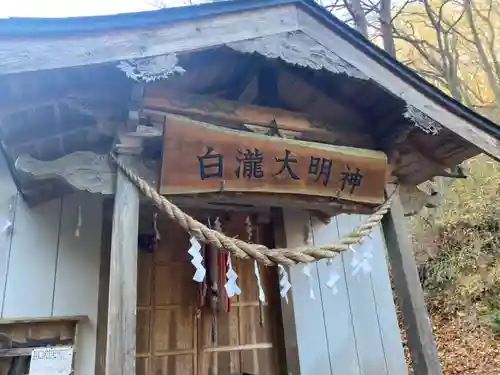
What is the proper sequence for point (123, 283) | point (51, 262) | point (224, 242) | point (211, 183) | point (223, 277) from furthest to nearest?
point (223, 277), point (51, 262), point (211, 183), point (224, 242), point (123, 283)

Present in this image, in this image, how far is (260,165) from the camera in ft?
9.19

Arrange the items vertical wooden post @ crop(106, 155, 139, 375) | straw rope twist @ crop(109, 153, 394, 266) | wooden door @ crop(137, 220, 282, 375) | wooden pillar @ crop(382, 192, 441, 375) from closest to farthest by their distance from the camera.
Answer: vertical wooden post @ crop(106, 155, 139, 375) → straw rope twist @ crop(109, 153, 394, 266) → wooden pillar @ crop(382, 192, 441, 375) → wooden door @ crop(137, 220, 282, 375)

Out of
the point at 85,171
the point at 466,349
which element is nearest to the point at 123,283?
the point at 85,171

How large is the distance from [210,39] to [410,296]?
2.16 meters

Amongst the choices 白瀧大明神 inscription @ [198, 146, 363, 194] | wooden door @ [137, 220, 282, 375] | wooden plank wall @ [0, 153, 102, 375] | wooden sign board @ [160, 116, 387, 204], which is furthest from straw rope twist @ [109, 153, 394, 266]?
wooden door @ [137, 220, 282, 375]

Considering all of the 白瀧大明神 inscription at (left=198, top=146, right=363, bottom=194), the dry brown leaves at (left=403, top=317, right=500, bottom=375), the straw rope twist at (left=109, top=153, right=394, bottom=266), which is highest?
the 白瀧大明神 inscription at (left=198, top=146, right=363, bottom=194)

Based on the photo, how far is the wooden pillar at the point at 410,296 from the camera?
2.83 meters

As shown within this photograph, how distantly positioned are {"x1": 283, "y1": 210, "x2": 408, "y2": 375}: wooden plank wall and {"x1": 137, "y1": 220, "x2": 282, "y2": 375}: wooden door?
0.29 m

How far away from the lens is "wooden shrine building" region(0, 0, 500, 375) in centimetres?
240

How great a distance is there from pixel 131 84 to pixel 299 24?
1.18m

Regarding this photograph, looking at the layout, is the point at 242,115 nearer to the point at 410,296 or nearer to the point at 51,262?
the point at 410,296

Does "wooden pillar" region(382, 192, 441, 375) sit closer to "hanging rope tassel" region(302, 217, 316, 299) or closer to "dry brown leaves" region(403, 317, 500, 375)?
"hanging rope tassel" region(302, 217, 316, 299)

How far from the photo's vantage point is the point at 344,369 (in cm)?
373

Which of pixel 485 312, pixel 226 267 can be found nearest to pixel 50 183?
pixel 226 267
